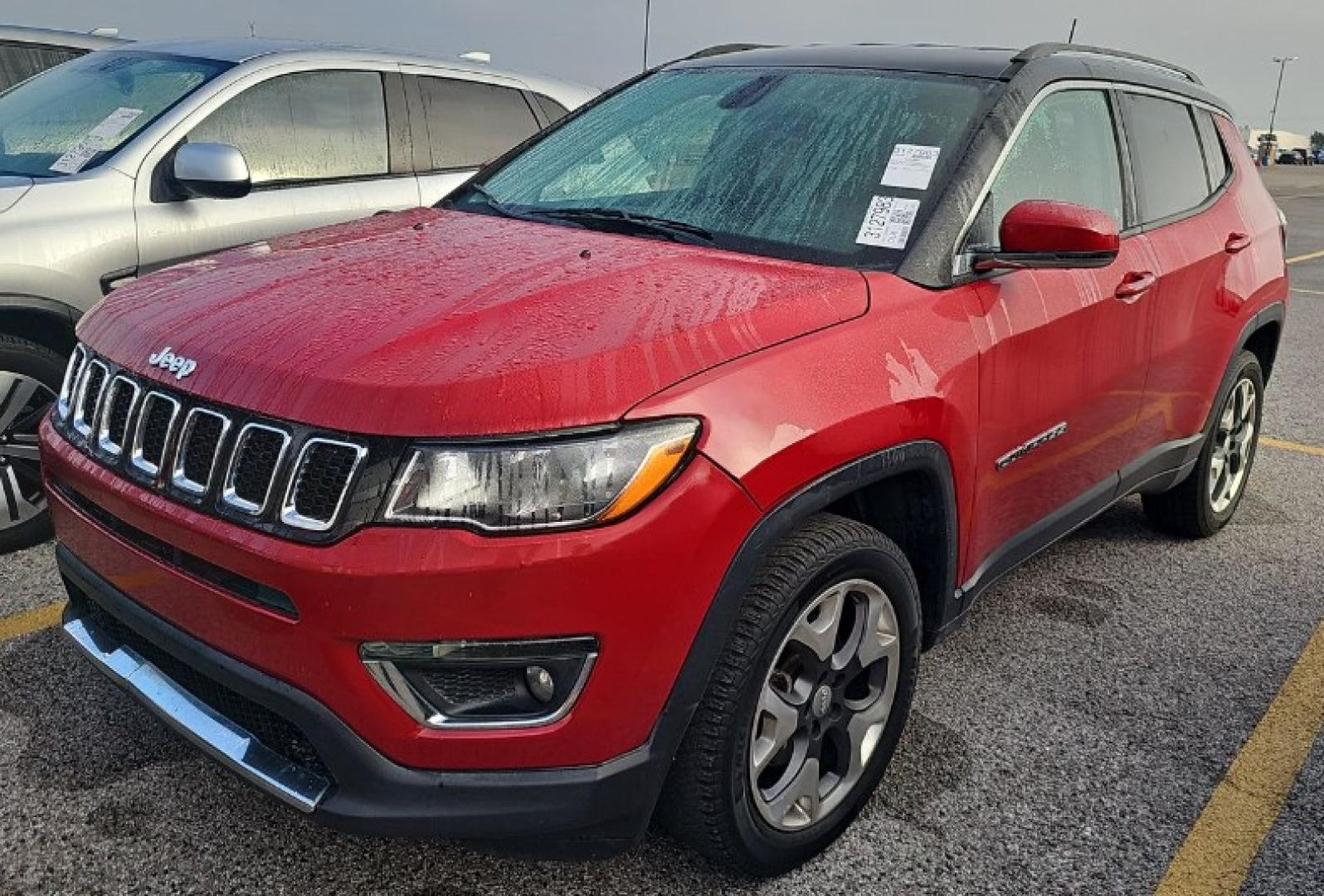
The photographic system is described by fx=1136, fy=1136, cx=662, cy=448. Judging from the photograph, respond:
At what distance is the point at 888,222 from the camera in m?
2.61

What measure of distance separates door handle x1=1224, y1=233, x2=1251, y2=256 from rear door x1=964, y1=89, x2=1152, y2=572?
710mm

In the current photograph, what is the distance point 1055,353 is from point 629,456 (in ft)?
4.77

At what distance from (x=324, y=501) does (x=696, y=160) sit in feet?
5.18

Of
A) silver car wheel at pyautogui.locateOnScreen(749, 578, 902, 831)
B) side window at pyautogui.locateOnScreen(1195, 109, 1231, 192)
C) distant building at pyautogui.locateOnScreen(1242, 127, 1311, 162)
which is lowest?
distant building at pyautogui.locateOnScreen(1242, 127, 1311, 162)

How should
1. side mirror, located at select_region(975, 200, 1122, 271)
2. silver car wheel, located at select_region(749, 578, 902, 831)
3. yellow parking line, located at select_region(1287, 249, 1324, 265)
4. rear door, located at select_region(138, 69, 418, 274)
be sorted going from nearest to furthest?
silver car wheel, located at select_region(749, 578, 902, 831)
side mirror, located at select_region(975, 200, 1122, 271)
rear door, located at select_region(138, 69, 418, 274)
yellow parking line, located at select_region(1287, 249, 1324, 265)

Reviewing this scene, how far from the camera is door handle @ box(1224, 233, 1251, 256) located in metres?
3.86

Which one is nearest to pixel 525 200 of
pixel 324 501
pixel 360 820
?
pixel 324 501

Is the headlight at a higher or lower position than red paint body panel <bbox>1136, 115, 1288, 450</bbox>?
higher

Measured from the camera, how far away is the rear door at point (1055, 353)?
8.76ft

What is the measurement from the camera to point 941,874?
2361 millimetres

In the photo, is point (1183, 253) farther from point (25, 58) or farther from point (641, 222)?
point (25, 58)

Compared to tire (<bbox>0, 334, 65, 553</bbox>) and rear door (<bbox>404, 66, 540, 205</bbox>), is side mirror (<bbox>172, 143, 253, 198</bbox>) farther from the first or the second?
rear door (<bbox>404, 66, 540, 205</bbox>)

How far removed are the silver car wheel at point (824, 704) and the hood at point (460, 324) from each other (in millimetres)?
598

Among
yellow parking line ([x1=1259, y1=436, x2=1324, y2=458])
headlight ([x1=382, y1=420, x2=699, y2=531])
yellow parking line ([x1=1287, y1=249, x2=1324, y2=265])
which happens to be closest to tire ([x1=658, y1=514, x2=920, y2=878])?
headlight ([x1=382, y1=420, x2=699, y2=531])
